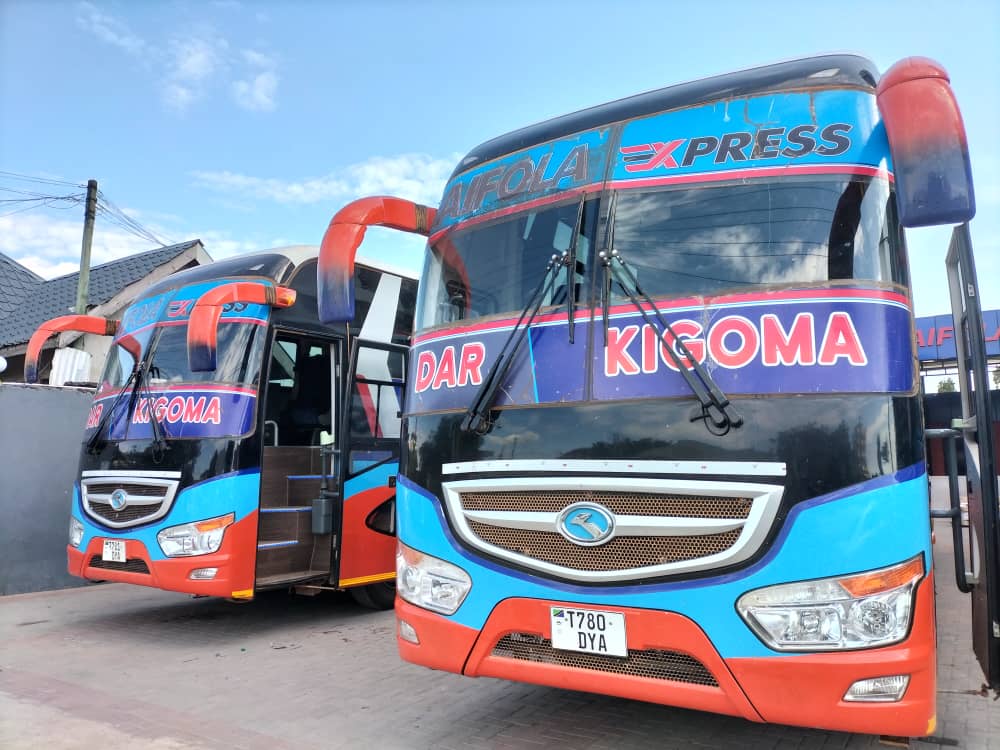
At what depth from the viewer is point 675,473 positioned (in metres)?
3.07

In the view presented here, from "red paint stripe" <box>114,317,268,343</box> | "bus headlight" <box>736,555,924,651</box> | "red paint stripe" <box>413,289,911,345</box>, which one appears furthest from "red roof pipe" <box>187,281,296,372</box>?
"bus headlight" <box>736,555,924,651</box>

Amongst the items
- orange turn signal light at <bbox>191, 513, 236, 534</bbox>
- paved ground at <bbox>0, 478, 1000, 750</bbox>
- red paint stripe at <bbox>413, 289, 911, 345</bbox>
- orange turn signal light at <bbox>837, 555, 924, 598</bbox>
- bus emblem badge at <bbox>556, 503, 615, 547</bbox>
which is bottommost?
paved ground at <bbox>0, 478, 1000, 750</bbox>

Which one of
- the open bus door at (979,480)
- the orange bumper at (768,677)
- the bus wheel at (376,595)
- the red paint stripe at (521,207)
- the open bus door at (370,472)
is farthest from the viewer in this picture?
the bus wheel at (376,595)

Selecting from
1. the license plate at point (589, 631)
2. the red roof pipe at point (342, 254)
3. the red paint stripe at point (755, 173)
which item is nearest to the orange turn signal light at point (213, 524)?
the red roof pipe at point (342, 254)

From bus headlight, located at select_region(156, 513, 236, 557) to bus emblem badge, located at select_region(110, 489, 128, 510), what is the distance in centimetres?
64

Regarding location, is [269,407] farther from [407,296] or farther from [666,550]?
[666,550]

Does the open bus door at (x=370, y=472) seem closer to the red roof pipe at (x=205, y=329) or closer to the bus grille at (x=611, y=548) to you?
the red roof pipe at (x=205, y=329)

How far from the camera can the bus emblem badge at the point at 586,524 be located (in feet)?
10.4

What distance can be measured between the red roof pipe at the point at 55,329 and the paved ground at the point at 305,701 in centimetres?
260

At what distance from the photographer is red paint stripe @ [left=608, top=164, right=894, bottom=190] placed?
10.7ft

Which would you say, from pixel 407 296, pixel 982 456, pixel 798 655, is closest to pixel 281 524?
pixel 407 296

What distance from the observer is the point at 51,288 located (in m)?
17.8

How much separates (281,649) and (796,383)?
4865mm

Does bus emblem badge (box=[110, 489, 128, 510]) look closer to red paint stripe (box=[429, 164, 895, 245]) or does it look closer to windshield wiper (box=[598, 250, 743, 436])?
red paint stripe (box=[429, 164, 895, 245])
